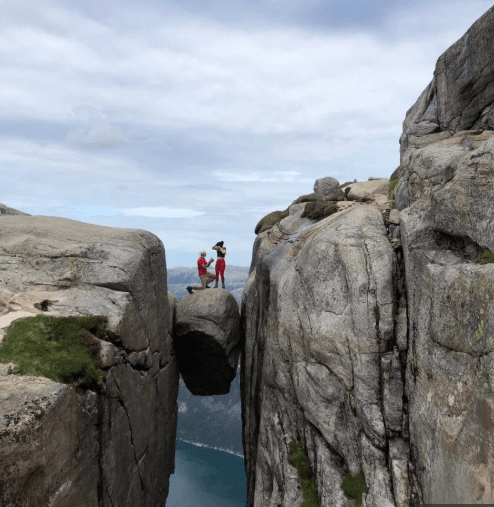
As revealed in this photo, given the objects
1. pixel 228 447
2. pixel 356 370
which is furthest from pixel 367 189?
pixel 228 447

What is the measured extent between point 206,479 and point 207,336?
125591mm

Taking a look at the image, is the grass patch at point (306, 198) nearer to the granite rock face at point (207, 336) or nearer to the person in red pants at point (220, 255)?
the person in red pants at point (220, 255)

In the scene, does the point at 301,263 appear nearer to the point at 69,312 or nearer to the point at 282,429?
the point at 282,429

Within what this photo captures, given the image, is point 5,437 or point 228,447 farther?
point 228,447

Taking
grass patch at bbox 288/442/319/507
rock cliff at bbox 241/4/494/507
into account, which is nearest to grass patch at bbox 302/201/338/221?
rock cliff at bbox 241/4/494/507

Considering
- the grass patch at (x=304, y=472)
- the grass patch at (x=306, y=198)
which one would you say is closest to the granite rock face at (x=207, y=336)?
the grass patch at (x=306, y=198)

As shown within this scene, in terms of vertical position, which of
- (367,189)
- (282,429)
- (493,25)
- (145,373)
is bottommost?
(282,429)

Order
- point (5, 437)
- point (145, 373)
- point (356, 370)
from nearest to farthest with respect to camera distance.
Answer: point (5, 437) → point (356, 370) → point (145, 373)

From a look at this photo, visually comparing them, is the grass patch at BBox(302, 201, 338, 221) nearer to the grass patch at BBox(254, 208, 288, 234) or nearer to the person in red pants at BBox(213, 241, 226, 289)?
the grass patch at BBox(254, 208, 288, 234)

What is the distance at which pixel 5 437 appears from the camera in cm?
1182

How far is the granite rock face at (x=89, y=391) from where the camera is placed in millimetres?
12773

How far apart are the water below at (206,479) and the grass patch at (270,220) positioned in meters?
103

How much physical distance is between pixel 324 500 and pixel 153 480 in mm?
10479

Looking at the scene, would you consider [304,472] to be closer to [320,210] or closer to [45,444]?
[45,444]
